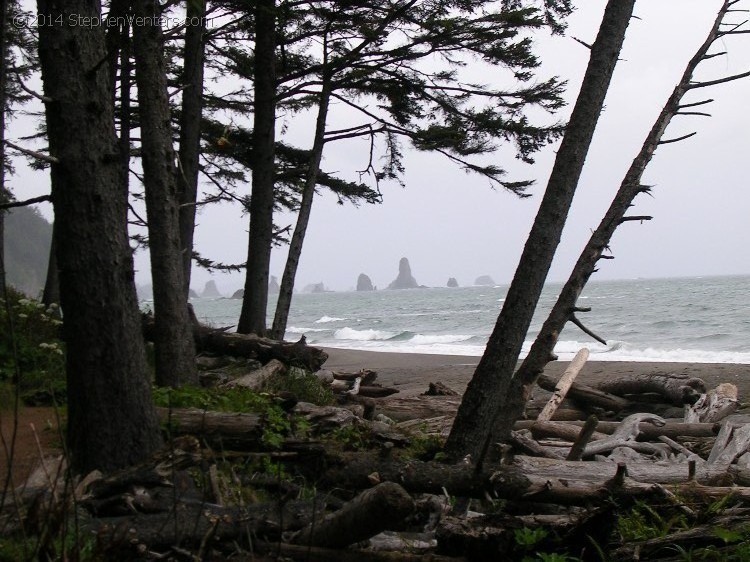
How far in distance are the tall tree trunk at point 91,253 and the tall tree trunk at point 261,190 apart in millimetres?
7340

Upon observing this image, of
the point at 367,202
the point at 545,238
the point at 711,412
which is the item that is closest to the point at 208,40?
the point at 367,202

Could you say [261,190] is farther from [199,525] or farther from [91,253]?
[199,525]

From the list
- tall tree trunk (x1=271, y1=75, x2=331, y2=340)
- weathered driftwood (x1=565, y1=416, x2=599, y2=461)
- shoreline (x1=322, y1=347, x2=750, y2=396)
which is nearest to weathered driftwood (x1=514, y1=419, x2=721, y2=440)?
weathered driftwood (x1=565, y1=416, x2=599, y2=461)

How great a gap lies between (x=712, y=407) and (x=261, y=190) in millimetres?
7691

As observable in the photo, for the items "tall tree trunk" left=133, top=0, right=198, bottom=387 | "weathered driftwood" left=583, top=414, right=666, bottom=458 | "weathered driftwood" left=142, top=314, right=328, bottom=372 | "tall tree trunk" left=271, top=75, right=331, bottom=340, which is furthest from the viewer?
"tall tree trunk" left=271, top=75, right=331, bottom=340

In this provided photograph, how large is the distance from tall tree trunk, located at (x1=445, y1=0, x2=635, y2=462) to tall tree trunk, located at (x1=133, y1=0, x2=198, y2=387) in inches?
127

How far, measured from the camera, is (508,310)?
18.3 feet

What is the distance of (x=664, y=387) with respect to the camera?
405 inches

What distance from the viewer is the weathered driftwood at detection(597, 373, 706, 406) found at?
1005 cm

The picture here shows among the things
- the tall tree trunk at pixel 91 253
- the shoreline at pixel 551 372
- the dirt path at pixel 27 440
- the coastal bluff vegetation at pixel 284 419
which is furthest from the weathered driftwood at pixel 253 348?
the tall tree trunk at pixel 91 253

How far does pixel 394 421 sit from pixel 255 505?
556cm

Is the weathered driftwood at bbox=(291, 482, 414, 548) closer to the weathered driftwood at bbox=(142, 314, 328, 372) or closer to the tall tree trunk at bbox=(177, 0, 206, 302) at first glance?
the weathered driftwood at bbox=(142, 314, 328, 372)

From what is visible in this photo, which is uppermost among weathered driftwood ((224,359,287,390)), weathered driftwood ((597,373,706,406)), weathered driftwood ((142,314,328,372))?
weathered driftwood ((142,314,328,372))

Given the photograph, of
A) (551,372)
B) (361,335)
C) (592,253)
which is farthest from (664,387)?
(361,335)
